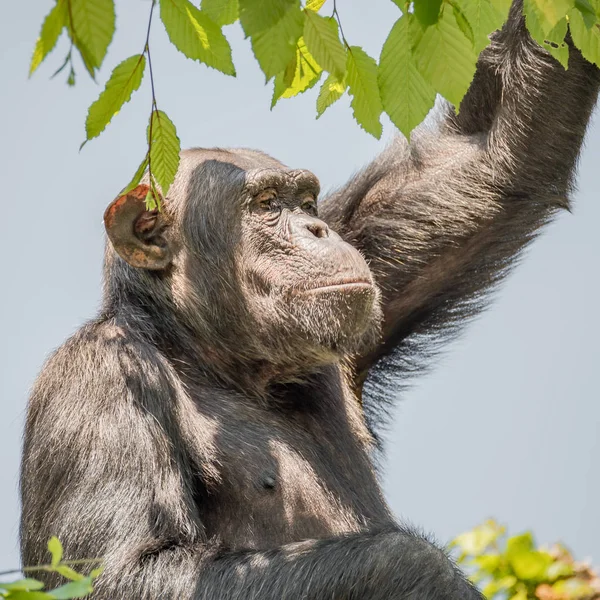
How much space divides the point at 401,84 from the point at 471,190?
4181 millimetres

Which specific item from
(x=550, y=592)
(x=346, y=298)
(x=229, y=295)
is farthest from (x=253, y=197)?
(x=550, y=592)

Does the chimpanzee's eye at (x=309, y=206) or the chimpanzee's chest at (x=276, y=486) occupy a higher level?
the chimpanzee's eye at (x=309, y=206)

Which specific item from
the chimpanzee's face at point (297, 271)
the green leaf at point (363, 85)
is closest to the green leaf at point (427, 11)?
the green leaf at point (363, 85)

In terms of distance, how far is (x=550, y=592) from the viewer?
7.46 metres

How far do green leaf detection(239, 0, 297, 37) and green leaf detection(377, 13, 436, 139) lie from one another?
0.66 m

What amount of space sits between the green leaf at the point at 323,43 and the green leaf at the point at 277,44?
217 millimetres

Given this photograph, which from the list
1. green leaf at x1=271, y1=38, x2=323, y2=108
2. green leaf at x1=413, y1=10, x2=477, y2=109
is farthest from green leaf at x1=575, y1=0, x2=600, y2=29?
green leaf at x1=271, y1=38, x2=323, y2=108

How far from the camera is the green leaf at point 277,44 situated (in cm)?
402

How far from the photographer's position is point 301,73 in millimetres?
5340

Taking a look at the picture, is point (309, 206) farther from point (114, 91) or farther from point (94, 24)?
point (94, 24)

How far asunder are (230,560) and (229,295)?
1.91 metres

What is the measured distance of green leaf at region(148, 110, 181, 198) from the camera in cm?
475

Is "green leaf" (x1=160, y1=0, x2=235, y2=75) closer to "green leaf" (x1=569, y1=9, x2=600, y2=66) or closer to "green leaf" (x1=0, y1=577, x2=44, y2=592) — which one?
"green leaf" (x1=569, y1=9, x2=600, y2=66)

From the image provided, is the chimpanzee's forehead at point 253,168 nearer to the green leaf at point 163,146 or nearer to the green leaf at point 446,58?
the green leaf at point 163,146
